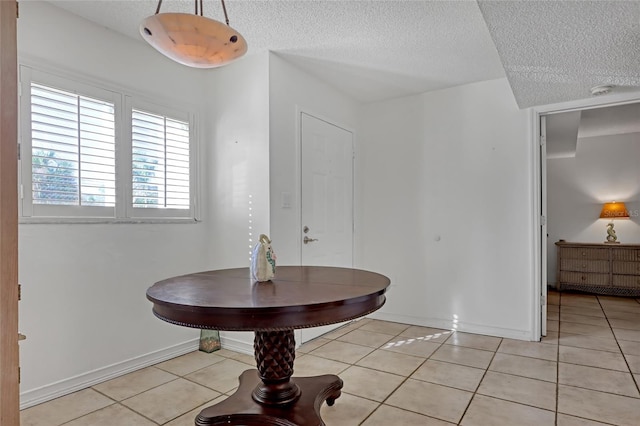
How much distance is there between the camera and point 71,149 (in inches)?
95.0

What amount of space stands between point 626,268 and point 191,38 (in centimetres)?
624

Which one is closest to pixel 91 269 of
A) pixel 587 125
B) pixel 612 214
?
pixel 587 125

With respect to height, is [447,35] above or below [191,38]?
above

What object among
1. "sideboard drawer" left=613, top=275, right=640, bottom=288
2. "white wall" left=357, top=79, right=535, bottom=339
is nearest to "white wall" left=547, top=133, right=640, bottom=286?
"sideboard drawer" left=613, top=275, right=640, bottom=288

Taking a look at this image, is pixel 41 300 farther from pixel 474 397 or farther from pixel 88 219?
pixel 474 397

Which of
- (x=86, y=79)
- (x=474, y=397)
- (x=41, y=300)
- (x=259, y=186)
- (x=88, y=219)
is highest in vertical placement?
(x=86, y=79)

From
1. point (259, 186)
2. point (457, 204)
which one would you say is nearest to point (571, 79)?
point (457, 204)

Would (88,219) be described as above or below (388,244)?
above

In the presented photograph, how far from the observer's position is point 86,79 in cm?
251

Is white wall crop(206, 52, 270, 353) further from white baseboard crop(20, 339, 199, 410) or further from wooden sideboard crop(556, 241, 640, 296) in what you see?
wooden sideboard crop(556, 241, 640, 296)

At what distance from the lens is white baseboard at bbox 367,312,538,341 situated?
3.43 metres

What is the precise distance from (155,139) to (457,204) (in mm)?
2840

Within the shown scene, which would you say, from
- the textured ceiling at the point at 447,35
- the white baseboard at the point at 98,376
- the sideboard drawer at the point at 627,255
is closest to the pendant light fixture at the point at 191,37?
the textured ceiling at the point at 447,35

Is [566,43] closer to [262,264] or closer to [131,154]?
[262,264]
